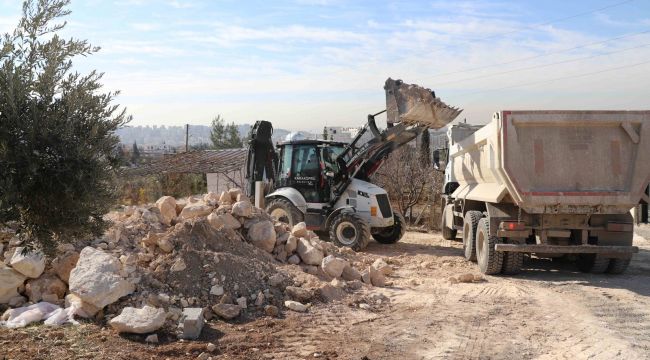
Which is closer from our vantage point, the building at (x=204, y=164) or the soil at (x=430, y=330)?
the soil at (x=430, y=330)

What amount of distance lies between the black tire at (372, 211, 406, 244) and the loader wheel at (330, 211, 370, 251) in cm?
147

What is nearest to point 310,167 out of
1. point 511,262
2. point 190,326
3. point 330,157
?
point 330,157

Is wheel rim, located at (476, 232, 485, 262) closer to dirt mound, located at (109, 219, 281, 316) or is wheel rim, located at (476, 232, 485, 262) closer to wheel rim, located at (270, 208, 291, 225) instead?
dirt mound, located at (109, 219, 281, 316)

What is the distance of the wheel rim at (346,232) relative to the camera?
534 inches

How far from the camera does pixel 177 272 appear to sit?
806 cm

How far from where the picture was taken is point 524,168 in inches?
385

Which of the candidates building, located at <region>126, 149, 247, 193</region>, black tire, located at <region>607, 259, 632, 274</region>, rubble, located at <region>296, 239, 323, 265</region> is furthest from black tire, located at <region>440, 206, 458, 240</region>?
building, located at <region>126, 149, 247, 193</region>

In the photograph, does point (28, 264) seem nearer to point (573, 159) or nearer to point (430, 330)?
point (430, 330)

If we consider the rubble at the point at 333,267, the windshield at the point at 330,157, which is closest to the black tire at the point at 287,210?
the windshield at the point at 330,157

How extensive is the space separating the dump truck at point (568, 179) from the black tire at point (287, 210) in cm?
509

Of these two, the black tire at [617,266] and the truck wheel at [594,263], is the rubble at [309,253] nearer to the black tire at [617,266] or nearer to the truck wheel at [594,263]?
the truck wheel at [594,263]

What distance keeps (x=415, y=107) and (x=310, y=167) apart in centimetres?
295

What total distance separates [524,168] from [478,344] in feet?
13.0

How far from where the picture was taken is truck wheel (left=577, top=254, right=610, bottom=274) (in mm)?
10630
